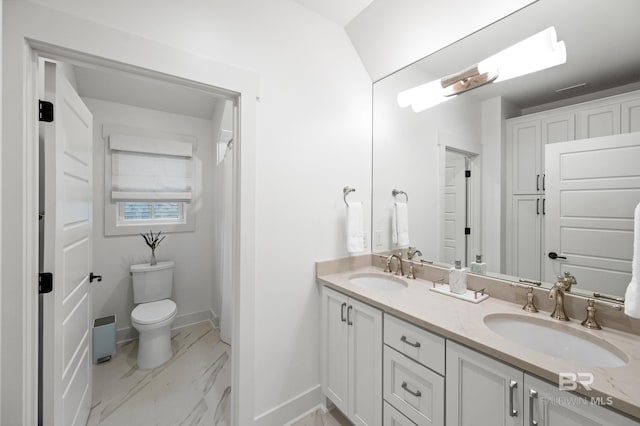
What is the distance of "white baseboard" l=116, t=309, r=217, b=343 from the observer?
98.2 inches

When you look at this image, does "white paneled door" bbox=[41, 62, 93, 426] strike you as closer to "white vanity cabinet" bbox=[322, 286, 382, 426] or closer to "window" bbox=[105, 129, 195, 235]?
"window" bbox=[105, 129, 195, 235]

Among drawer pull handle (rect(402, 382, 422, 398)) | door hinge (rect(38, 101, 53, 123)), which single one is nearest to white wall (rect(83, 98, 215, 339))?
door hinge (rect(38, 101, 53, 123))

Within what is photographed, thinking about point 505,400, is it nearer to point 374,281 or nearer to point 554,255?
point 554,255

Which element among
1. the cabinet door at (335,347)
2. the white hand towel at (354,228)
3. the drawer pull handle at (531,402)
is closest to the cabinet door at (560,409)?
the drawer pull handle at (531,402)

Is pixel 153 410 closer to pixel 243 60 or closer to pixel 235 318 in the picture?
pixel 235 318

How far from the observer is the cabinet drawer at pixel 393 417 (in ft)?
3.70

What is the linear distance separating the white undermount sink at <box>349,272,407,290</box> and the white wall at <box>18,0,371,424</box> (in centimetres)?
22

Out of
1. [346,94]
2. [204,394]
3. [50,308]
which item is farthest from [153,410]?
[346,94]

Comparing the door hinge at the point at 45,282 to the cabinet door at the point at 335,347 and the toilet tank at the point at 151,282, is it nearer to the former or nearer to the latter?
the cabinet door at the point at 335,347

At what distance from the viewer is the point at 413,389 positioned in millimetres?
1099

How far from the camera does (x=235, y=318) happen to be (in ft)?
4.63

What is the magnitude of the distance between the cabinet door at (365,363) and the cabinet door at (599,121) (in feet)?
3.89

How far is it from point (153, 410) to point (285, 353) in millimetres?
970

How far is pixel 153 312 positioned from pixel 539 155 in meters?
2.89
